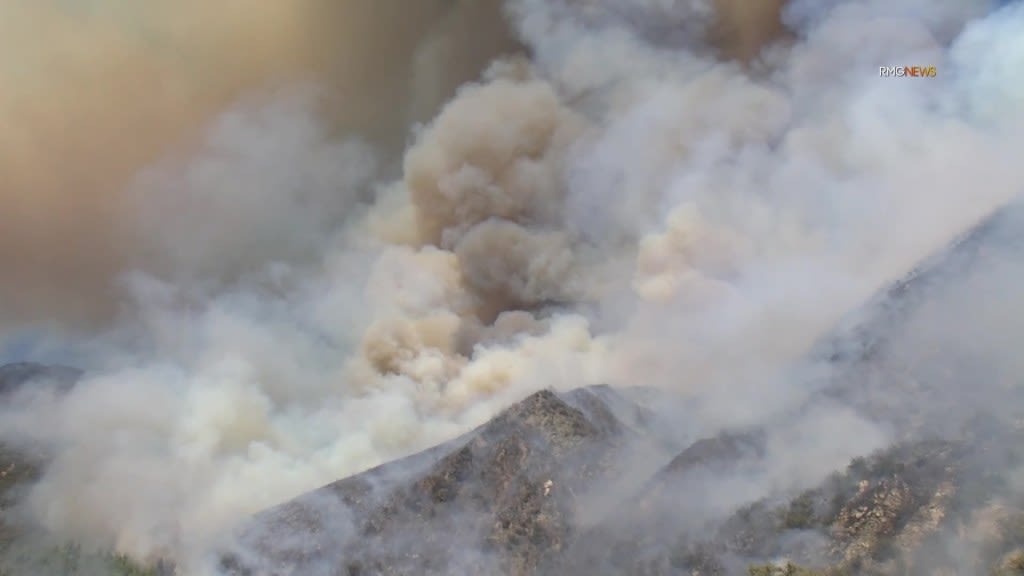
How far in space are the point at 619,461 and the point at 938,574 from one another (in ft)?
175

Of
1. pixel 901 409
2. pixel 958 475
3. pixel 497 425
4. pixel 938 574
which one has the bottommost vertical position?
pixel 938 574

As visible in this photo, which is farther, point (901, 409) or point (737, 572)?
point (901, 409)

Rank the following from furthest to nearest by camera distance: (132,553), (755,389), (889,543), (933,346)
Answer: (132,553)
(755,389)
(933,346)
(889,543)

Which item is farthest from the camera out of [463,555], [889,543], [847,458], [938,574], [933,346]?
[463,555]

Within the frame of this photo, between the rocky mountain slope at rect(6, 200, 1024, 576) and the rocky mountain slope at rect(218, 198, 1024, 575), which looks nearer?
the rocky mountain slope at rect(218, 198, 1024, 575)

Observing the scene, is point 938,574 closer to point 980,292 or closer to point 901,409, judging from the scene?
point 901,409

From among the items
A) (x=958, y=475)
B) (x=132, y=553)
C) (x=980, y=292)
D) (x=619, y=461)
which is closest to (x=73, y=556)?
(x=132, y=553)

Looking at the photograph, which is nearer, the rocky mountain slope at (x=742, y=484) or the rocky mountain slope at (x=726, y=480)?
the rocky mountain slope at (x=726, y=480)

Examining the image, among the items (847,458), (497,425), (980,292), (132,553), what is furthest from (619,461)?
(132,553)

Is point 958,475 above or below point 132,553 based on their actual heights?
below

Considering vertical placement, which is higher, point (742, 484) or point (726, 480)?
point (726, 480)

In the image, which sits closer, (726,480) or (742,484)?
(742,484)

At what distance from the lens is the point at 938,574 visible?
56.9 metres

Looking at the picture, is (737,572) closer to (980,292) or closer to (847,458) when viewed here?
(847,458)
